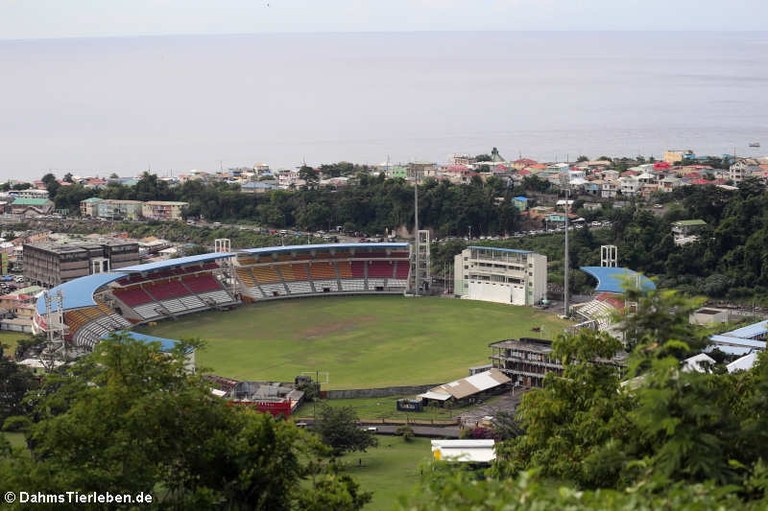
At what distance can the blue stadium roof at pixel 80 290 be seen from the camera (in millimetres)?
27641

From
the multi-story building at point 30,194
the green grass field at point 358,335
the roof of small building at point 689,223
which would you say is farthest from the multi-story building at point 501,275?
the multi-story building at point 30,194

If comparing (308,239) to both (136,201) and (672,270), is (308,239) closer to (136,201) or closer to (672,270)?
(136,201)

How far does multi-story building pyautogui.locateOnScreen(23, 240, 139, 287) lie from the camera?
33844 mm

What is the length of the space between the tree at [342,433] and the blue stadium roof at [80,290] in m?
10.5

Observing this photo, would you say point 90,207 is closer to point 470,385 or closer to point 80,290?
point 80,290

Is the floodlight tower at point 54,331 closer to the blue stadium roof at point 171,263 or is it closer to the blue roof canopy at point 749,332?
the blue stadium roof at point 171,263

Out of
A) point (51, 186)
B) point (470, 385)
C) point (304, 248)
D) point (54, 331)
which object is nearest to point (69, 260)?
point (304, 248)

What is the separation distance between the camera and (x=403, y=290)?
3459 cm

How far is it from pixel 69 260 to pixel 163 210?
39.3 ft

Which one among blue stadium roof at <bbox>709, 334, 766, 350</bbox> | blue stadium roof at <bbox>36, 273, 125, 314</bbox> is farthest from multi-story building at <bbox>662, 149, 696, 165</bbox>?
blue stadium roof at <bbox>36, 273, 125, 314</bbox>

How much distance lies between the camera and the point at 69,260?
34031 millimetres

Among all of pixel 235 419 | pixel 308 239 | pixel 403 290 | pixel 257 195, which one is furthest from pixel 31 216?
pixel 235 419

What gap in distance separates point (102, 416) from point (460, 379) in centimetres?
1335

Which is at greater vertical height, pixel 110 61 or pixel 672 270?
pixel 110 61
